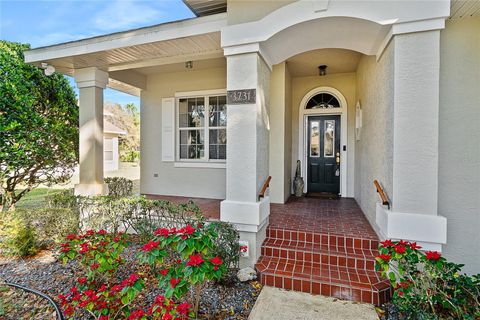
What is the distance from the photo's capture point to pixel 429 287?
2.42 meters

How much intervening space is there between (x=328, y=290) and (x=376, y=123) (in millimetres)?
2599

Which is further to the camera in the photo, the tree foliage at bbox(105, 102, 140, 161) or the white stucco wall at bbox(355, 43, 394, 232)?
the tree foliage at bbox(105, 102, 140, 161)

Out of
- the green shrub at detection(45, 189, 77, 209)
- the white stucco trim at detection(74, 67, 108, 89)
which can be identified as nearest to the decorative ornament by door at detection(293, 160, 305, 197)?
the green shrub at detection(45, 189, 77, 209)

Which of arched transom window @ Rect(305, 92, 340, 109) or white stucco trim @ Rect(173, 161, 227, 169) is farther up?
arched transom window @ Rect(305, 92, 340, 109)

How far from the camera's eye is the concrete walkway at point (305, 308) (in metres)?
2.68

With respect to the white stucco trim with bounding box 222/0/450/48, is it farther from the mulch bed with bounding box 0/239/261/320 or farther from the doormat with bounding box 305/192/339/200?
the doormat with bounding box 305/192/339/200

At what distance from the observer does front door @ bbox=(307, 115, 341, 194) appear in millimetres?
6848

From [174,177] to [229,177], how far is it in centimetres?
362

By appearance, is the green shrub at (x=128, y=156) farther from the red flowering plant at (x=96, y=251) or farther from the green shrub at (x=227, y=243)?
the green shrub at (x=227, y=243)

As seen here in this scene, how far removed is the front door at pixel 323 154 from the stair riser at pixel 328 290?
4.12 metres

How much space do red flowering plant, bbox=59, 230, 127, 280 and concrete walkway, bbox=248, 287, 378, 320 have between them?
67.1 inches

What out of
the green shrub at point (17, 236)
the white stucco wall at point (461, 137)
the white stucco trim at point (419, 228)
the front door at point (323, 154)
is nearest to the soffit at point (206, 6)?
the white stucco wall at point (461, 137)

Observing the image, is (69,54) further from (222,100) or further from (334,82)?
(334,82)

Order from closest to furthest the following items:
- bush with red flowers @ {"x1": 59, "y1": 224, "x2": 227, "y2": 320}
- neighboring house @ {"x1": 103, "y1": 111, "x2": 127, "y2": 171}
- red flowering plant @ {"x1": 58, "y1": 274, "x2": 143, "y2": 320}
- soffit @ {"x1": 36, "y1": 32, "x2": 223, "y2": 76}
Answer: bush with red flowers @ {"x1": 59, "y1": 224, "x2": 227, "y2": 320}
red flowering plant @ {"x1": 58, "y1": 274, "x2": 143, "y2": 320}
soffit @ {"x1": 36, "y1": 32, "x2": 223, "y2": 76}
neighboring house @ {"x1": 103, "y1": 111, "x2": 127, "y2": 171}
